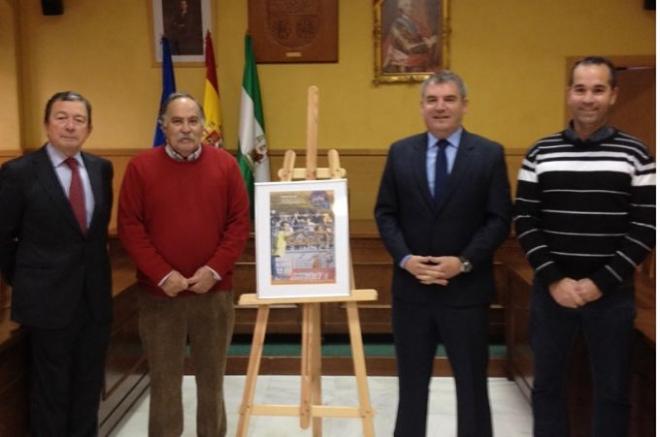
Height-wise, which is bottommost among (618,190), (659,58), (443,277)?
(443,277)

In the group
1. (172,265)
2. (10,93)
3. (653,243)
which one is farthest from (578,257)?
(10,93)

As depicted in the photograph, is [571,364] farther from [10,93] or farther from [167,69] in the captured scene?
[10,93]

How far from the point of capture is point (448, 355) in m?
2.28

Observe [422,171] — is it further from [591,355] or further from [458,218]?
[591,355]

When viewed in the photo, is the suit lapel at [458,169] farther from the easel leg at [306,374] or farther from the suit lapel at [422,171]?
the easel leg at [306,374]

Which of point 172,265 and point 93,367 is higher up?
point 172,265

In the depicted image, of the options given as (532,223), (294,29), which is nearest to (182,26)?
(294,29)

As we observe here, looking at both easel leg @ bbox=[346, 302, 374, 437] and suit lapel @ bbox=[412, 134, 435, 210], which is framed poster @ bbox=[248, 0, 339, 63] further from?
easel leg @ bbox=[346, 302, 374, 437]

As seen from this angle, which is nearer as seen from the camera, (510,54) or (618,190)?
(618,190)

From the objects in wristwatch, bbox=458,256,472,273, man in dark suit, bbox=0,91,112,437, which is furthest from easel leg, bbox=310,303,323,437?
man in dark suit, bbox=0,91,112,437

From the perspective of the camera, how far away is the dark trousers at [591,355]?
2.05 m

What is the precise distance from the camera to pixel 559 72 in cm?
473

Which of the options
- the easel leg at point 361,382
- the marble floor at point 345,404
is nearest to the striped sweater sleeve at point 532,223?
the easel leg at point 361,382

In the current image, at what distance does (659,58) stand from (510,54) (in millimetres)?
3384
